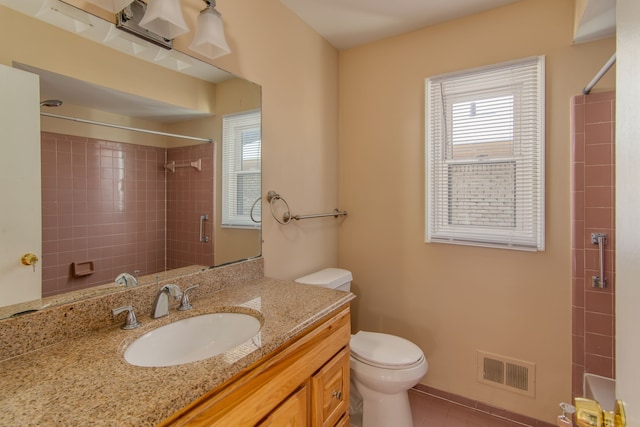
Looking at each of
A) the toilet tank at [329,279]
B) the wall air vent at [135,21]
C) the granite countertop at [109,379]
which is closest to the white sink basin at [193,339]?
the granite countertop at [109,379]

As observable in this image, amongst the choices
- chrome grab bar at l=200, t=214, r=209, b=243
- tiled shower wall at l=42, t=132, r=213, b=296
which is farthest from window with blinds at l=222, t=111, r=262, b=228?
tiled shower wall at l=42, t=132, r=213, b=296

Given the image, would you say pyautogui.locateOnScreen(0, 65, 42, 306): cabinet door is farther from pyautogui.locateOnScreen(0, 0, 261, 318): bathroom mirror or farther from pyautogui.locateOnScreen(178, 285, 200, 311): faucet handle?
pyautogui.locateOnScreen(178, 285, 200, 311): faucet handle

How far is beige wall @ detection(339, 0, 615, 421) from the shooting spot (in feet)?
5.82

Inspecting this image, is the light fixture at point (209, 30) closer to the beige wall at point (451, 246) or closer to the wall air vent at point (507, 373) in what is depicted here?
the beige wall at point (451, 246)

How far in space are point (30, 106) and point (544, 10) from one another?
238 centimetres

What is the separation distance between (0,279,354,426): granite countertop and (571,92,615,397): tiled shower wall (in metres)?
1.53

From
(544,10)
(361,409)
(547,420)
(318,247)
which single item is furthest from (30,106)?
(547,420)

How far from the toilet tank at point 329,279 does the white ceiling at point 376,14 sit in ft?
5.33

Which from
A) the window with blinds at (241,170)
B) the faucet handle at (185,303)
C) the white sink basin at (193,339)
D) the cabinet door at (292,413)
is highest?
the window with blinds at (241,170)

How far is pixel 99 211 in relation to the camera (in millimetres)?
1101

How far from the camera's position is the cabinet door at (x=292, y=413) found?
97 centimetres

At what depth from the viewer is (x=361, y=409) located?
1.92m

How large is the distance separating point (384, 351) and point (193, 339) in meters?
1.02

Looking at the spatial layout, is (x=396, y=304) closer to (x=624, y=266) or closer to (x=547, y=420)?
(x=547, y=420)
